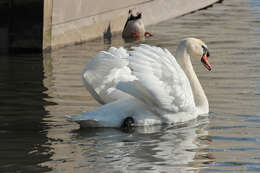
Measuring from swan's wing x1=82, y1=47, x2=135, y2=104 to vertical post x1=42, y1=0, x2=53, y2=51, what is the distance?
6781 mm

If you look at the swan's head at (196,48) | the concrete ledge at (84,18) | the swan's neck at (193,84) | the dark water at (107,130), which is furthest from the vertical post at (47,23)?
the swan's neck at (193,84)

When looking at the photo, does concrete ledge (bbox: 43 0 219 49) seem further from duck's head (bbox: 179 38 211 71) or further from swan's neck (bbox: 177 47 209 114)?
swan's neck (bbox: 177 47 209 114)

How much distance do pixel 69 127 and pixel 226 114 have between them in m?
2.43

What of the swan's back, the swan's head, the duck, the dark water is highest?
the duck

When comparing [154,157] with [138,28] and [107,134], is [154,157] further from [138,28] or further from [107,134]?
[138,28]

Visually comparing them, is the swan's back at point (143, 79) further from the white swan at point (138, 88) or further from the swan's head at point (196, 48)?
the swan's head at point (196, 48)

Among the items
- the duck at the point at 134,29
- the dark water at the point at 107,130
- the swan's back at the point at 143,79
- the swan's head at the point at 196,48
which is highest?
the duck at the point at 134,29

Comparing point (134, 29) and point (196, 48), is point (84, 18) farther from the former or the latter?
point (196, 48)

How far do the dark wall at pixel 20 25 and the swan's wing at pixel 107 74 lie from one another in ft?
22.7

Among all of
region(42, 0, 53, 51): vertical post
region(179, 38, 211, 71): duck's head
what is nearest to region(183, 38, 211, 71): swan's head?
region(179, 38, 211, 71): duck's head

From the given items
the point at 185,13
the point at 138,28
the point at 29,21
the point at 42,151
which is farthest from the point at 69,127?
the point at 185,13

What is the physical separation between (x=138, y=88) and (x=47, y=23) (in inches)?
308

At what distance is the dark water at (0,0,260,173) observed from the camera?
8.55 metres

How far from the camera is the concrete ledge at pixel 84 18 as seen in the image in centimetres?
1780
